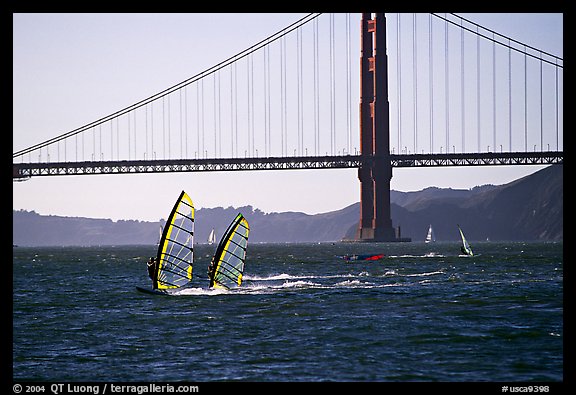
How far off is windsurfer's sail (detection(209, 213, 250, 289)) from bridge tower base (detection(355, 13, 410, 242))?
131 meters

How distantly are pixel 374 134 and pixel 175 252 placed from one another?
455 feet

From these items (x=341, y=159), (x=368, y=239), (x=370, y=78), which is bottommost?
(x=368, y=239)

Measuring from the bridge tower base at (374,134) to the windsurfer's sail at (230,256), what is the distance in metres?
131

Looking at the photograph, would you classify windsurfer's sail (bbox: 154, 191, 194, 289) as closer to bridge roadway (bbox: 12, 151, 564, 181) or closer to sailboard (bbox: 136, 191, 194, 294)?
sailboard (bbox: 136, 191, 194, 294)

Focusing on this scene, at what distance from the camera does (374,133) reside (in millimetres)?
181625

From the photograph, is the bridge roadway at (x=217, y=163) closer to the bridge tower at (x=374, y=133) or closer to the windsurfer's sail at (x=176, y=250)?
the bridge tower at (x=374, y=133)

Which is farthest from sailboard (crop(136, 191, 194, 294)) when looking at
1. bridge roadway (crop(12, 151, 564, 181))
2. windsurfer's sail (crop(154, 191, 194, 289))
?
bridge roadway (crop(12, 151, 564, 181))

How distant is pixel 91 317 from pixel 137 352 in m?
11.8

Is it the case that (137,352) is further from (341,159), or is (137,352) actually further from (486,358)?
(341,159)

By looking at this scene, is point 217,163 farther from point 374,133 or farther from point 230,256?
point 230,256

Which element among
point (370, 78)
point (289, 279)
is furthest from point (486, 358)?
point (370, 78)

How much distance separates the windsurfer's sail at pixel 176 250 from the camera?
4150cm
